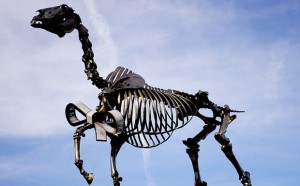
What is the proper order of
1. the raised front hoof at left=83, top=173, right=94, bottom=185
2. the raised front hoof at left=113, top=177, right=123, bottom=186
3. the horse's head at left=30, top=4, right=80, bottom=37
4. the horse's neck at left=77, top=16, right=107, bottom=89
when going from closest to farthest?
the raised front hoof at left=83, top=173, right=94, bottom=185, the horse's head at left=30, top=4, right=80, bottom=37, the raised front hoof at left=113, top=177, right=123, bottom=186, the horse's neck at left=77, top=16, right=107, bottom=89

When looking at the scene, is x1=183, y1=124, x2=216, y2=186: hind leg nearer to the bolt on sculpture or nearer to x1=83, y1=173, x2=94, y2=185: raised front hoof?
the bolt on sculpture

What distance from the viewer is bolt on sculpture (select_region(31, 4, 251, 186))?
9016 mm

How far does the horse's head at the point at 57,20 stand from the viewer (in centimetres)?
928

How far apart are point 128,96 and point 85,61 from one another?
1.00 metres

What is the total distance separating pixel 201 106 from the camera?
11336 mm

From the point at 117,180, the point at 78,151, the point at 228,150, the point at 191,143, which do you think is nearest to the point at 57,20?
the point at 78,151

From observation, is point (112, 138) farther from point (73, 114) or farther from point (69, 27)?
point (69, 27)

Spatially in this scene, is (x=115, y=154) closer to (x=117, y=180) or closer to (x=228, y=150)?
(x=117, y=180)

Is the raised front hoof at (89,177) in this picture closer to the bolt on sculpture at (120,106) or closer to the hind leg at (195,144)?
the bolt on sculpture at (120,106)

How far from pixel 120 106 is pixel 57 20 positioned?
1879 mm

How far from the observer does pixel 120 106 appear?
10008 mm

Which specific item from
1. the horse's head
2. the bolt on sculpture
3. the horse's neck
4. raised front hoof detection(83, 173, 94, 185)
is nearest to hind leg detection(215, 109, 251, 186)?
the bolt on sculpture

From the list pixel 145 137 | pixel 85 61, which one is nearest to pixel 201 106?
pixel 145 137

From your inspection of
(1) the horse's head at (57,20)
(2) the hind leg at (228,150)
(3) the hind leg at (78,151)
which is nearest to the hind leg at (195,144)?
(2) the hind leg at (228,150)
